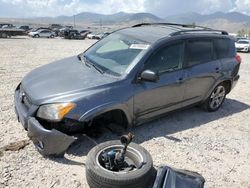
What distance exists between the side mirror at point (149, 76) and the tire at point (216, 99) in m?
2.19

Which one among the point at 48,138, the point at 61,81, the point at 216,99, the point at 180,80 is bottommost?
the point at 216,99

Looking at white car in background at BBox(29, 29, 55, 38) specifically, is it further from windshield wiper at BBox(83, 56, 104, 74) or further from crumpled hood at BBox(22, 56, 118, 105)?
crumpled hood at BBox(22, 56, 118, 105)

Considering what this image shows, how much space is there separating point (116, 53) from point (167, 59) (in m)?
0.87

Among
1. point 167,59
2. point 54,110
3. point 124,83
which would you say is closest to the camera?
point 54,110

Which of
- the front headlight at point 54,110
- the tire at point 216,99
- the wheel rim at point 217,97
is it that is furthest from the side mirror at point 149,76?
the wheel rim at point 217,97

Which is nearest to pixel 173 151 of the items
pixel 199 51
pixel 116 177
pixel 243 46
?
pixel 116 177

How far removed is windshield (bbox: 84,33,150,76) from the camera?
14.1 feet

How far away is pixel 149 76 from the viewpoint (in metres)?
4.07

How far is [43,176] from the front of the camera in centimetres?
341

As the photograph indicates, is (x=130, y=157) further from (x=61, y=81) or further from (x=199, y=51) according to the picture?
(x=199, y=51)

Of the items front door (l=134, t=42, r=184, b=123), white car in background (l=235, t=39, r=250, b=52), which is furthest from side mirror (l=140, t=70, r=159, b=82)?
white car in background (l=235, t=39, r=250, b=52)

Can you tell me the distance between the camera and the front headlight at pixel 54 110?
3.51 metres

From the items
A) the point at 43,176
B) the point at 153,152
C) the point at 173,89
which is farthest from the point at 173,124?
the point at 43,176

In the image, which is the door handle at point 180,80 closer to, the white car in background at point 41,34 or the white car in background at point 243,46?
the white car in background at point 243,46
